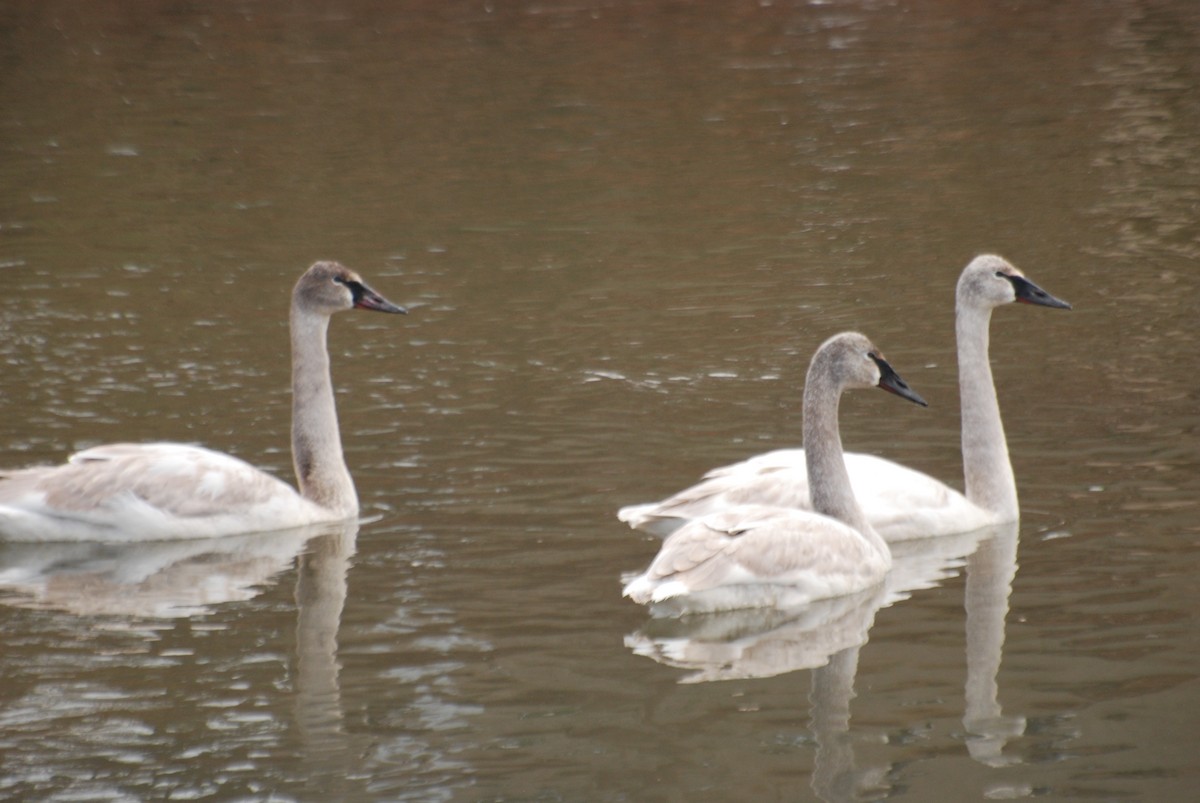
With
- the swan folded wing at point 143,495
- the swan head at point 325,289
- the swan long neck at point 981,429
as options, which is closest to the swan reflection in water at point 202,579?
the swan folded wing at point 143,495

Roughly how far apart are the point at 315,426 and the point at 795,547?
10.4 feet

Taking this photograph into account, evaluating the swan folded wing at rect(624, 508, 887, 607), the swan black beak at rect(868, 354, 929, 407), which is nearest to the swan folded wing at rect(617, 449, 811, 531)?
the swan folded wing at rect(624, 508, 887, 607)

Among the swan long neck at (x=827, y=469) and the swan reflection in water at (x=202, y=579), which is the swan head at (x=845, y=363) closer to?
the swan long neck at (x=827, y=469)

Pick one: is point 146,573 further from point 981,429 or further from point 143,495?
point 981,429

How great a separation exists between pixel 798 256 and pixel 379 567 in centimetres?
810

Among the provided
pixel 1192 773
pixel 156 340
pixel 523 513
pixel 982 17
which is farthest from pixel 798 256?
pixel 982 17

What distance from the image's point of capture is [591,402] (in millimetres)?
12703

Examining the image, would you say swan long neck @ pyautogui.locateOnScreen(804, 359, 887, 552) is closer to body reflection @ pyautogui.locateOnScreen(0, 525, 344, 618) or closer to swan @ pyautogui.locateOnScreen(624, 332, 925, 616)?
swan @ pyautogui.locateOnScreen(624, 332, 925, 616)

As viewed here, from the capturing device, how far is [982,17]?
32594mm

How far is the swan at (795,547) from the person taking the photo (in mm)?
8727

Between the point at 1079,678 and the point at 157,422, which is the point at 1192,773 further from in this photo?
the point at 157,422

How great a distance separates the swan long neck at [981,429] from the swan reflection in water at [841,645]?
12.1 inches

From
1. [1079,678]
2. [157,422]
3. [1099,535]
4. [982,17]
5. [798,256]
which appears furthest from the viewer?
[982,17]

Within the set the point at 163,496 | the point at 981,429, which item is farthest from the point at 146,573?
the point at 981,429
